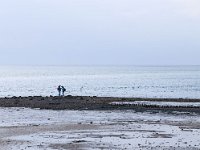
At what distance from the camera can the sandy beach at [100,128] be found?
26.5 meters

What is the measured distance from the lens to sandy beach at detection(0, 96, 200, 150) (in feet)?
86.9

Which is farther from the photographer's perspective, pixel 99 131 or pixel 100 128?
pixel 100 128

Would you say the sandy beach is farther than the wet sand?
Yes

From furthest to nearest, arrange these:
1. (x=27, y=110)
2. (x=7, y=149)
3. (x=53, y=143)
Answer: (x=27, y=110) → (x=53, y=143) → (x=7, y=149)

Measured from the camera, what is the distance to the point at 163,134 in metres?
30.8

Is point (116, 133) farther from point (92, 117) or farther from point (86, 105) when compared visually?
point (86, 105)

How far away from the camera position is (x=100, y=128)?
34281 mm

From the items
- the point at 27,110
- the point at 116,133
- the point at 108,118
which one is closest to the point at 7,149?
the point at 116,133

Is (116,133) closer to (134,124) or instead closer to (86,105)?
(134,124)

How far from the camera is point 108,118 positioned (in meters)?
42.5

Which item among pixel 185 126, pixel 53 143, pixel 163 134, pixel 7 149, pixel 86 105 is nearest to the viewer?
pixel 7 149

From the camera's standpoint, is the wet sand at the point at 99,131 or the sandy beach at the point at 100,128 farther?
the sandy beach at the point at 100,128

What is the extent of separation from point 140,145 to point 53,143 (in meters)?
4.89

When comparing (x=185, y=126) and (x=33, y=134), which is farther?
(x=185, y=126)
